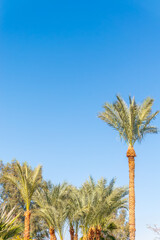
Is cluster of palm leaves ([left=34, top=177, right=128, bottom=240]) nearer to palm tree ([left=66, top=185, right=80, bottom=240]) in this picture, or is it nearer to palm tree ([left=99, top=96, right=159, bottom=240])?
palm tree ([left=66, top=185, right=80, bottom=240])

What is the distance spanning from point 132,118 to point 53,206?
29.4 feet

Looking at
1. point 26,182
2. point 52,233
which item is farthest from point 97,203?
point 52,233

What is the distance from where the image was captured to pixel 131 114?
20.4 m

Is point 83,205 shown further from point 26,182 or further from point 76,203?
point 26,182

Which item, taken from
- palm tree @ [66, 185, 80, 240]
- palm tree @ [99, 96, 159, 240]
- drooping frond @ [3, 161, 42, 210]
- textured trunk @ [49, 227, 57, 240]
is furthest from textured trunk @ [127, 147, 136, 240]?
textured trunk @ [49, 227, 57, 240]

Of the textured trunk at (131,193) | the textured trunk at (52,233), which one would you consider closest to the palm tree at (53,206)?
the textured trunk at (52,233)

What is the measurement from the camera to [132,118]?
2044 centimetres

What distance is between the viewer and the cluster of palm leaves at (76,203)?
22047 mm

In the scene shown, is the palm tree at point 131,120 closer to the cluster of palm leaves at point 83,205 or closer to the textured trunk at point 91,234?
the cluster of palm leaves at point 83,205

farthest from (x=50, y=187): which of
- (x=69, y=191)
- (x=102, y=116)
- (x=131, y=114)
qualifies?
(x=131, y=114)

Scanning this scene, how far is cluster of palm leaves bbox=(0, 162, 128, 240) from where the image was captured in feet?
72.3

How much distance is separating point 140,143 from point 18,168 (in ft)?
26.9

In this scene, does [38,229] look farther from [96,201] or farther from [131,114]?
[131,114]

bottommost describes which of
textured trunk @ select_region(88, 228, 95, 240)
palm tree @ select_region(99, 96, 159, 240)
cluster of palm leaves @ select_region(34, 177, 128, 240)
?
textured trunk @ select_region(88, 228, 95, 240)
